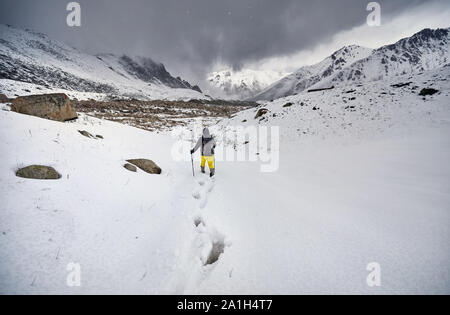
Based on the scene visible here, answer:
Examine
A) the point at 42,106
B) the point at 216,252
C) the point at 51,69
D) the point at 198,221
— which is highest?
the point at 51,69

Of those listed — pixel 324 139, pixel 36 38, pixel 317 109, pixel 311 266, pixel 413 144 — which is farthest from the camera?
pixel 36 38

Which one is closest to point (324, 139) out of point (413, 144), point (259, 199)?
point (413, 144)

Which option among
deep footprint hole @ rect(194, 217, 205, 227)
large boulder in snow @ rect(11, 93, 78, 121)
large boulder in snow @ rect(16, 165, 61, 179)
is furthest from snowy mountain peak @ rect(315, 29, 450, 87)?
large boulder in snow @ rect(16, 165, 61, 179)

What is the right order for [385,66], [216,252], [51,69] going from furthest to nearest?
[385,66], [51,69], [216,252]

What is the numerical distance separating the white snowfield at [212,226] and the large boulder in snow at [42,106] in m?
1.90

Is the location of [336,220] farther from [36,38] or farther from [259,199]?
[36,38]

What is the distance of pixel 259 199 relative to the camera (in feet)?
15.5

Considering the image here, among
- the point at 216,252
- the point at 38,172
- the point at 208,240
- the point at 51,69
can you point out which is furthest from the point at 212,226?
the point at 51,69

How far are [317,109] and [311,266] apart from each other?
1744 centimetres

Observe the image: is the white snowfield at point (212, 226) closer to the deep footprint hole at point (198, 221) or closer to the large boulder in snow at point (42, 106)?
the deep footprint hole at point (198, 221)

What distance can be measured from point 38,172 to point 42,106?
19.8 feet

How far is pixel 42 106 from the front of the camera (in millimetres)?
7082

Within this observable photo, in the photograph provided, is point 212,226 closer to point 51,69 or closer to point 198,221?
point 198,221

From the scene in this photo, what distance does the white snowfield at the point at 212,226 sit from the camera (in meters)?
2.10
